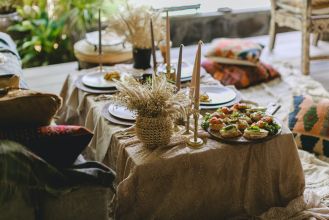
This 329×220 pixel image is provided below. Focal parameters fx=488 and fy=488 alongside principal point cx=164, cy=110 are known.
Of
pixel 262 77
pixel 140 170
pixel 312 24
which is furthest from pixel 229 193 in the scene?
pixel 312 24

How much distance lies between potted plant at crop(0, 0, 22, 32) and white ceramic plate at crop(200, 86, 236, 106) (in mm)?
2449

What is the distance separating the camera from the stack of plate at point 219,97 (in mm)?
2289

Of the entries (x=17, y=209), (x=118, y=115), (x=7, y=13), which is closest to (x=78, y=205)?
(x=17, y=209)

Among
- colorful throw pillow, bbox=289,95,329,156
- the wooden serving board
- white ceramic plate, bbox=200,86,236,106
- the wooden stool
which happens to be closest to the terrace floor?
the wooden stool


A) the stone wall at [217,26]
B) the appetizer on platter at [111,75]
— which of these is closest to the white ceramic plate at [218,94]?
the appetizer on platter at [111,75]

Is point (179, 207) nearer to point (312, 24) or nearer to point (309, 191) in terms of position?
point (309, 191)

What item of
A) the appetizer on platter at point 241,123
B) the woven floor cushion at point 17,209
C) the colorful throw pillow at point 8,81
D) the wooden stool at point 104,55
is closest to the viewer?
the woven floor cushion at point 17,209

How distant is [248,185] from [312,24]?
2216mm

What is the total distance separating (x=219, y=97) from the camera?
93.0 inches

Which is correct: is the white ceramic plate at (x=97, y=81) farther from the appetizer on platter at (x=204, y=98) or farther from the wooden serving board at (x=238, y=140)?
the wooden serving board at (x=238, y=140)

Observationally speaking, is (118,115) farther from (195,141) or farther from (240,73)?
(240,73)

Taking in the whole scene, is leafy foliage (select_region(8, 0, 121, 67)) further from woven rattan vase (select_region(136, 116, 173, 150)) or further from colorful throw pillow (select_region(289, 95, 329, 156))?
woven rattan vase (select_region(136, 116, 173, 150))

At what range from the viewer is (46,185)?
154 cm

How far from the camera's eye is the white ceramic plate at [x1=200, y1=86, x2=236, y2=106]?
2.31 m
